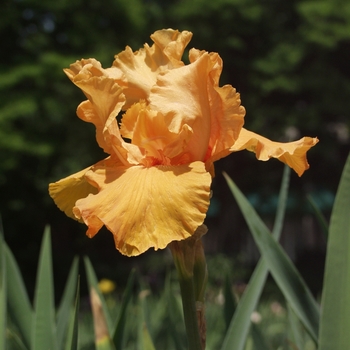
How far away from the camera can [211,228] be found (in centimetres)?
1023

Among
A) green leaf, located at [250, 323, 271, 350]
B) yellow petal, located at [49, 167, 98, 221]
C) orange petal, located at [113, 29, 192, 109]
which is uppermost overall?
orange petal, located at [113, 29, 192, 109]

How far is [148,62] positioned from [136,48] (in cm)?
577

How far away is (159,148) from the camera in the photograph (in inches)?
28.6

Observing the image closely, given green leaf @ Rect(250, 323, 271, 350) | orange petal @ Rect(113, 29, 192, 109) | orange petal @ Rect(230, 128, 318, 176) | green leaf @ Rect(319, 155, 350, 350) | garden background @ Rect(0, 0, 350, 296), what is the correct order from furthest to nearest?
garden background @ Rect(0, 0, 350, 296), green leaf @ Rect(250, 323, 271, 350), orange petal @ Rect(113, 29, 192, 109), orange petal @ Rect(230, 128, 318, 176), green leaf @ Rect(319, 155, 350, 350)

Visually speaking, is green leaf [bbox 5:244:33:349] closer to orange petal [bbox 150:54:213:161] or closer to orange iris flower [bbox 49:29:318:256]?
orange iris flower [bbox 49:29:318:256]

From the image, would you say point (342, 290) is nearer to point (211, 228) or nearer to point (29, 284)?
point (29, 284)

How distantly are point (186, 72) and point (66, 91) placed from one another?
5973 mm

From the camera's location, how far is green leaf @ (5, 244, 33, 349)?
88cm

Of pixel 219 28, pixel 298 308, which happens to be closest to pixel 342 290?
pixel 298 308

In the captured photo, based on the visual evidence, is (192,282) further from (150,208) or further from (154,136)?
(154,136)

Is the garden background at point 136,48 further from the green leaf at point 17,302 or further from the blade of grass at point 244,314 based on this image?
the blade of grass at point 244,314

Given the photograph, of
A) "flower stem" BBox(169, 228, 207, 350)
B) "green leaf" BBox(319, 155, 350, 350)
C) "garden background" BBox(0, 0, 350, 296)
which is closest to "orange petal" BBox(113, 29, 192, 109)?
"flower stem" BBox(169, 228, 207, 350)

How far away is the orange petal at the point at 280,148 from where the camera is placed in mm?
688

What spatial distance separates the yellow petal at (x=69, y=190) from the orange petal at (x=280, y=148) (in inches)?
8.2
